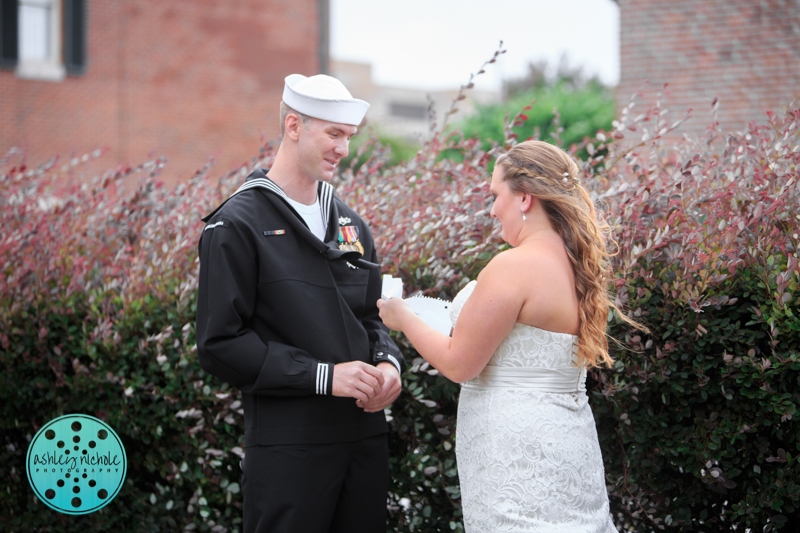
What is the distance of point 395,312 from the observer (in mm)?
2402

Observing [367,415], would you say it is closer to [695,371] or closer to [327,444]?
[327,444]

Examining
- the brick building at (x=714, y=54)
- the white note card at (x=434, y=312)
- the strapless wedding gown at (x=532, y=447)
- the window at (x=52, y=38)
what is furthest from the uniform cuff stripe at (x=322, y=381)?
the window at (x=52, y=38)

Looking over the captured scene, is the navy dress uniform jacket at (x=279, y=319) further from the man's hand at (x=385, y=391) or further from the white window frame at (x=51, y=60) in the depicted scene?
the white window frame at (x=51, y=60)

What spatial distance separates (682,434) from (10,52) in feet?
48.1

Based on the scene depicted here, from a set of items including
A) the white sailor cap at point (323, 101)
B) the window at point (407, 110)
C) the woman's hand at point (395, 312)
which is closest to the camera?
the woman's hand at point (395, 312)

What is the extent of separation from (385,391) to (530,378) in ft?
1.85

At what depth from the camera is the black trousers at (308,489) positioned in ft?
7.67

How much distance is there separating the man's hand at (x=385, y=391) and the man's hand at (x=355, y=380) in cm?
6

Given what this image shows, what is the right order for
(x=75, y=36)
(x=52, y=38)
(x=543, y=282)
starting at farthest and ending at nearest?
(x=52, y=38) < (x=75, y=36) < (x=543, y=282)

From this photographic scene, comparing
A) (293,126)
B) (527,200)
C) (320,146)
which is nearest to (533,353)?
(527,200)

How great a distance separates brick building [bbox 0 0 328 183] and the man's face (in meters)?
11.5

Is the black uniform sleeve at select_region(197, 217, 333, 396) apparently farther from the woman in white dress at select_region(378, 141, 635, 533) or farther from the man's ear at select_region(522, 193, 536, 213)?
the man's ear at select_region(522, 193, 536, 213)

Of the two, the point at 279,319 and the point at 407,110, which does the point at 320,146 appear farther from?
the point at 407,110

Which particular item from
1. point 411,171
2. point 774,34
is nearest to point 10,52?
point 411,171
